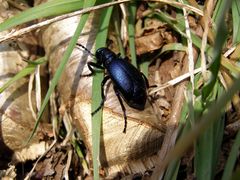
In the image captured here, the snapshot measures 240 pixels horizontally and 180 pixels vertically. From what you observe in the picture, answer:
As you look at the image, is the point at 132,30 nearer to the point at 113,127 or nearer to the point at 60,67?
the point at 60,67

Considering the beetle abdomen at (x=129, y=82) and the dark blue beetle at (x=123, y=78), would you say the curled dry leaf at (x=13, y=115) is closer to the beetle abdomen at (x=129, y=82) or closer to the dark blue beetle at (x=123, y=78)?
the dark blue beetle at (x=123, y=78)

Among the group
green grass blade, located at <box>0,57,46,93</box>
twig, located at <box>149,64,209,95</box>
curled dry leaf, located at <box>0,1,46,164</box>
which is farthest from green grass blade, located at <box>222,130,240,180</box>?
green grass blade, located at <box>0,57,46,93</box>

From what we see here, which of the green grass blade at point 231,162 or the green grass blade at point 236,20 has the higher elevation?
the green grass blade at point 236,20

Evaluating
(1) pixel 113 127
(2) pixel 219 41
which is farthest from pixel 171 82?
(2) pixel 219 41

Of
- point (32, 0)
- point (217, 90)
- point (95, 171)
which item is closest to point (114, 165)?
point (95, 171)

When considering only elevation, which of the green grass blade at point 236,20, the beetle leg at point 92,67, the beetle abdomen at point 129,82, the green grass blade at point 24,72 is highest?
the green grass blade at point 236,20

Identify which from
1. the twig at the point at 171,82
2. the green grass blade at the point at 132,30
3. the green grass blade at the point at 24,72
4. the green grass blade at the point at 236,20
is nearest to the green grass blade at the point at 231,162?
the twig at the point at 171,82
